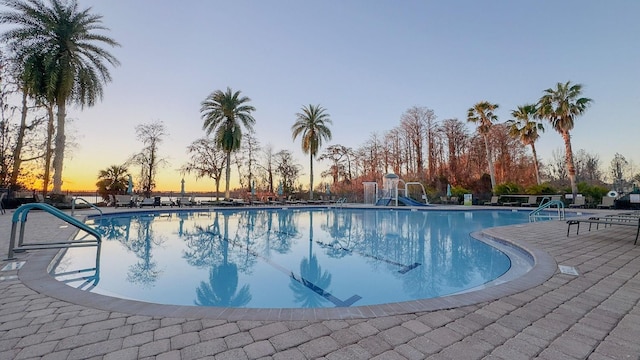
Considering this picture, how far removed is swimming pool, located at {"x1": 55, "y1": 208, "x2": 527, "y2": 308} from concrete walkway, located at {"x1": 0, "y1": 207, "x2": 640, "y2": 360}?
1448 mm

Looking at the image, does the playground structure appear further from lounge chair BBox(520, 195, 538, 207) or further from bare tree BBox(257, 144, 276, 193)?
bare tree BBox(257, 144, 276, 193)

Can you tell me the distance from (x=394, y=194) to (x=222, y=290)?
1798cm

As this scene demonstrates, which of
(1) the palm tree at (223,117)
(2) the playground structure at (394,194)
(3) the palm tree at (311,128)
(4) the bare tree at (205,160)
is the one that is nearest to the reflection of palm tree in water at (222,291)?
(2) the playground structure at (394,194)

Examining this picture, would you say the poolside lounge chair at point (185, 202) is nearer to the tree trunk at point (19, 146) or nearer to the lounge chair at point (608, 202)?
the tree trunk at point (19, 146)

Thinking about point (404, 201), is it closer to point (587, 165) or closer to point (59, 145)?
point (59, 145)

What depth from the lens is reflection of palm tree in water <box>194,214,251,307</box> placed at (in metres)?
3.84

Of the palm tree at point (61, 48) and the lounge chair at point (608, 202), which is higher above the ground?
the palm tree at point (61, 48)

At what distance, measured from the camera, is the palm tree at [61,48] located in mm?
12938

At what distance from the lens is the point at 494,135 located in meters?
29.0

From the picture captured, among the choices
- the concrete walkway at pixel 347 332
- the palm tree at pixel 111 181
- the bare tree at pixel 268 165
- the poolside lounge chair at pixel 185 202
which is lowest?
the concrete walkway at pixel 347 332

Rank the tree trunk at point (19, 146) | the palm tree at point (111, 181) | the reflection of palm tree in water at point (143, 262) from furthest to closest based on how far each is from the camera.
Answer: the palm tree at point (111, 181)
the tree trunk at point (19, 146)
the reflection of palm tree in water at point (143, 262)

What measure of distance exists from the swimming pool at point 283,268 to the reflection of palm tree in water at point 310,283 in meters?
0.01

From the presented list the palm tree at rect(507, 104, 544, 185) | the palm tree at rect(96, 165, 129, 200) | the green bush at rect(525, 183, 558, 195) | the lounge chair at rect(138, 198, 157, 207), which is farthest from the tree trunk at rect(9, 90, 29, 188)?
the palm tree at rect(507, 104, 544, 185)

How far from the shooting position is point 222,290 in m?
4.29
